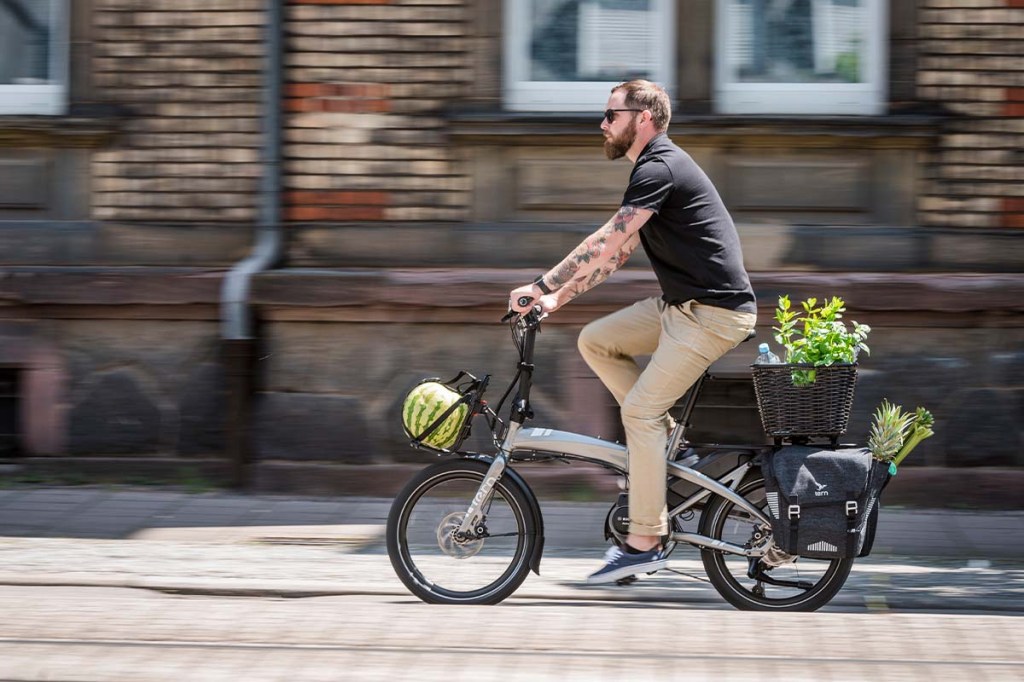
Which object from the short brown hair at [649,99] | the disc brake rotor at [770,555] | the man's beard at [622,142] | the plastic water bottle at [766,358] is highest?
the short brown hair at [649,99]

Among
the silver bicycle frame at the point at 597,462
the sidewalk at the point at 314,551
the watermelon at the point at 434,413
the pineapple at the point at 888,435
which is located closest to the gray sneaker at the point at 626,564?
the silver bicycle frame at the point at 597,462

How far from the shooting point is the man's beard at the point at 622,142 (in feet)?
16.9

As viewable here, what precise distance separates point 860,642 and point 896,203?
13.0ft

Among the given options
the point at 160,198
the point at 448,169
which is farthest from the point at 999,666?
the point at 160,198

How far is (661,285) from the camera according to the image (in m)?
5.15

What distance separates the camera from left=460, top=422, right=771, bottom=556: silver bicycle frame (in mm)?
5227

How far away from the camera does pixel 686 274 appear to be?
509 cm

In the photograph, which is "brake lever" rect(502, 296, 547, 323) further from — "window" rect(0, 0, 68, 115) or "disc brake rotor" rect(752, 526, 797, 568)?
"window" rect(0, 0, 68, 115)

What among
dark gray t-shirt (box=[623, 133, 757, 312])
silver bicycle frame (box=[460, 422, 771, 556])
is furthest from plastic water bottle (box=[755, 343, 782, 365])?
silver bicycle frame (box=[460, 422, 771, 556])

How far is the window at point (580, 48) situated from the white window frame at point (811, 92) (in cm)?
34

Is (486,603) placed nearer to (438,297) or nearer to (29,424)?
(438,297)

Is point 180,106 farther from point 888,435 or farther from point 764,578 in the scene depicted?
point 888,435

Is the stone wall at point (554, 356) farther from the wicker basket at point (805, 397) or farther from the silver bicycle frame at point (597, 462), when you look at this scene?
the wicker basket at point (805, 397)

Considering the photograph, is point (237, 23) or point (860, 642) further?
point (237, 23)
